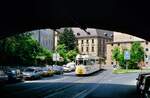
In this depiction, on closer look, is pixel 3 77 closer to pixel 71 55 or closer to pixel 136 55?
pixel 136 55

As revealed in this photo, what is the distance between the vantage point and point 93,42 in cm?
19288

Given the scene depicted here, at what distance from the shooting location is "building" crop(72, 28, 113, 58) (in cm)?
19212

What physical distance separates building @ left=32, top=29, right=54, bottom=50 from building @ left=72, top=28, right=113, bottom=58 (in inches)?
2017

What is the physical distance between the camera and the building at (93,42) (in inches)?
7564

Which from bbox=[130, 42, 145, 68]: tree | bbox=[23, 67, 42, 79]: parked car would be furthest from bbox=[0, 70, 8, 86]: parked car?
bbox=[130, 42, 145, 68]: tree

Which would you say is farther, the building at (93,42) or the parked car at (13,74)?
the building at (93,42)

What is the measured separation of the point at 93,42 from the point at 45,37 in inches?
2529

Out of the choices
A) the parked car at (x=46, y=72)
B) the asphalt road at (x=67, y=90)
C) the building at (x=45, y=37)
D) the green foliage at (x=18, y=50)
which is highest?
the building at (x=45, y=37)

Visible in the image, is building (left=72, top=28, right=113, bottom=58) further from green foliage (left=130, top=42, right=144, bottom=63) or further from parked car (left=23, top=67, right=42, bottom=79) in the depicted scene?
parked car (left=23, top=67, right=42, bottom=79)

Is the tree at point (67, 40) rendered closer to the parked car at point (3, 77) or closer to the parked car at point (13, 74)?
the parked car at point (13, 74)

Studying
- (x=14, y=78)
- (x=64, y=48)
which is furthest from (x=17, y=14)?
(x=64, y=48)

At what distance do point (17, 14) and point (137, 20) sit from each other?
24.9 feet

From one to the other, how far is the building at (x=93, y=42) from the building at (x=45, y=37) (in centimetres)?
5124

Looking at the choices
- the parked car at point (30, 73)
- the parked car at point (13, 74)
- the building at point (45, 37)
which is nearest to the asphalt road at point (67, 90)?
the parked car at point (13, 74)
